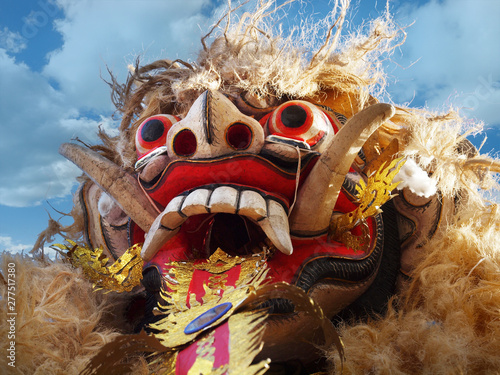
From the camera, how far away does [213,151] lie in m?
1.03

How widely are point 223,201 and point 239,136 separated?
0.70 feet

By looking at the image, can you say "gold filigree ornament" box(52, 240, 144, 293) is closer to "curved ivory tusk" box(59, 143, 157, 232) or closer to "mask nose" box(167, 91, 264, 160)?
"curved ivory tusk" box(59, 143, 157, 232)

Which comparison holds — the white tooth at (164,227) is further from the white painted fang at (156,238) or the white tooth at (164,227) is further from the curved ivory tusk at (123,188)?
the curved ivory tusk at (123,188)

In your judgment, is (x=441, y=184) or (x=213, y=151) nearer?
(x=213, y=151)

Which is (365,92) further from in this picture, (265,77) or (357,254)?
(357,254)

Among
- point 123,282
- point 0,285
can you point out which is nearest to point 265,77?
point 123,282

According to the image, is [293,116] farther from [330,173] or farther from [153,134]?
[153,134]

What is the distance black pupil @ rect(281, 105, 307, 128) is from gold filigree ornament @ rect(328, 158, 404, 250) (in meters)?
0.22

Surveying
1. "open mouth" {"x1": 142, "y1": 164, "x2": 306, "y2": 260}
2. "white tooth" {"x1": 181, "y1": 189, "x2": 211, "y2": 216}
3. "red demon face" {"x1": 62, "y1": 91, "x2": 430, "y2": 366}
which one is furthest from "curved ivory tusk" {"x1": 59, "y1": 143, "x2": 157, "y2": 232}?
"white tooth" {"x1": 181, "y1": 189, "x2": 211, "y2": 216}

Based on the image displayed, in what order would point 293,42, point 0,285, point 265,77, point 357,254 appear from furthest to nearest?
point 293,42 → point 265,77 → point 357,254 → point 0,285

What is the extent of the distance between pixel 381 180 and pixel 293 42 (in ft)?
1.79

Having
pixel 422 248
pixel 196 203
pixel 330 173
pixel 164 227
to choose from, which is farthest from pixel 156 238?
pixel 422 248

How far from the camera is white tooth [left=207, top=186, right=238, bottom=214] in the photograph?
960 millimetres

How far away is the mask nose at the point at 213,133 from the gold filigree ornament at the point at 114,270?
33 cm
